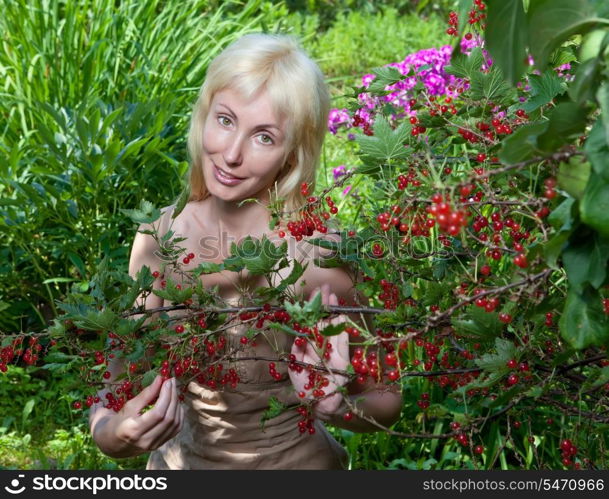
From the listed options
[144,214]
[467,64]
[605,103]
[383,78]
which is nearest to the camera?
[605,103]

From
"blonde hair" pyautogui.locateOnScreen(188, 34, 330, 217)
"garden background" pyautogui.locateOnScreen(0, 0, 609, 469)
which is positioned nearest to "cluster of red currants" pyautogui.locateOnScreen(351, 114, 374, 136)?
"garden background" pyautogui.locateOnScreen(0, 0, 609, 469)

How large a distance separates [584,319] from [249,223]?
4.13 ft

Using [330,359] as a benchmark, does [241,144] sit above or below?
above

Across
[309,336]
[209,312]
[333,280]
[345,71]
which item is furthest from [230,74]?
[345,71]

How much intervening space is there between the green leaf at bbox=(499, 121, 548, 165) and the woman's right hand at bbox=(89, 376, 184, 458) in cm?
94

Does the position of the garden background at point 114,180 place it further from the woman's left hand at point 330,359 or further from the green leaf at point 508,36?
the green leaf at point 508,36

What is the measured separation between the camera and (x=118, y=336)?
1393mm

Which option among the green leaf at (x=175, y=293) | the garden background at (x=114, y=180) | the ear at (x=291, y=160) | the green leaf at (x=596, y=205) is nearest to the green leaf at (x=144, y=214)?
the green leaf at (x=175, y=293)

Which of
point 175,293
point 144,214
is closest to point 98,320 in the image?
point 175,293

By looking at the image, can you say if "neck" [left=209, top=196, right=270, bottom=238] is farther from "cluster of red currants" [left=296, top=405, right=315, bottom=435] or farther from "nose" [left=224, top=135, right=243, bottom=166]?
"cluster of red currants" [left=296, top=405, right=315, bottom=435]

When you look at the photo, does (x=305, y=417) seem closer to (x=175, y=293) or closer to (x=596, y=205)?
(x=175, y=293)

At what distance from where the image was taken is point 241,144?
1.92 m

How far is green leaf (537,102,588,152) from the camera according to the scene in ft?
2.58

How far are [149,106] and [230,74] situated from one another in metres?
1.43
